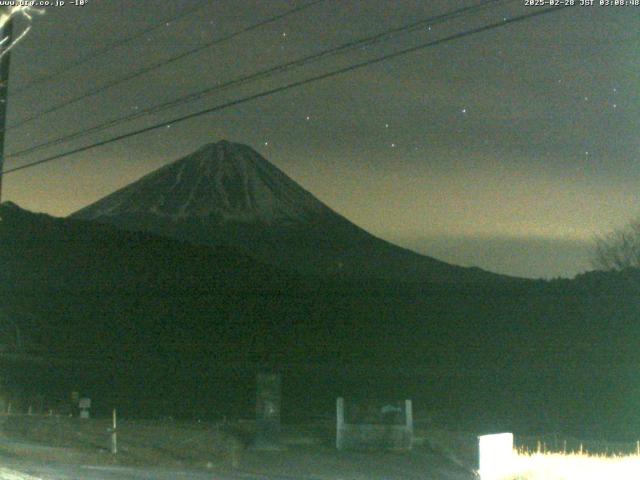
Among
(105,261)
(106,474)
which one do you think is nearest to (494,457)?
(106,474)

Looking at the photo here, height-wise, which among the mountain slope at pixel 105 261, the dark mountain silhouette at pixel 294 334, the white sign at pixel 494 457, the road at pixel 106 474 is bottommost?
the road at pixel 106 474

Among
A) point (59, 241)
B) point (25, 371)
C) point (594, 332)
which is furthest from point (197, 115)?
point (59, 241)

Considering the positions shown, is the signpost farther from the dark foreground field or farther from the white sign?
the white sign

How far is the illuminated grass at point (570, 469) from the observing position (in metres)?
15.9

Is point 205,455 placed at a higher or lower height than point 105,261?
lower

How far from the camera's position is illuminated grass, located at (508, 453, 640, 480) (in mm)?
15938

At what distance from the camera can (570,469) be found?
1675 cm

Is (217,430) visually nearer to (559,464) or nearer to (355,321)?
(559,464)

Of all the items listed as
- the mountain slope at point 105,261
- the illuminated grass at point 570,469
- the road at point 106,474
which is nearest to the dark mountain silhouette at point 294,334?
the mountain slope at point 105,261

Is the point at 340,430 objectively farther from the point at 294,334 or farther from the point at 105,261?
the point at 105,261

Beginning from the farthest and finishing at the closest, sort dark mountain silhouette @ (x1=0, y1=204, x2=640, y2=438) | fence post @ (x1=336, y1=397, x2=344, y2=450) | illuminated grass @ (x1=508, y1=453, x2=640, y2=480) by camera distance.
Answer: dark mountain silhouette @ (x1=0, y1=204, x2=640, y2=438) → fence post @ (x1=336, y1=397, x2=344, y2=450) → illuminated grass @ (x1=508, y1=453, x2=640, y2=480)

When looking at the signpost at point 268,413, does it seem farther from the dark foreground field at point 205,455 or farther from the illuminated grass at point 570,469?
the illuminated grass at point 570,469

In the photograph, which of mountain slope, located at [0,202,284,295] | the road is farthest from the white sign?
mountain slope, located at [0,202,284,295]

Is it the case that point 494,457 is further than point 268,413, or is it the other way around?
point 268,413
